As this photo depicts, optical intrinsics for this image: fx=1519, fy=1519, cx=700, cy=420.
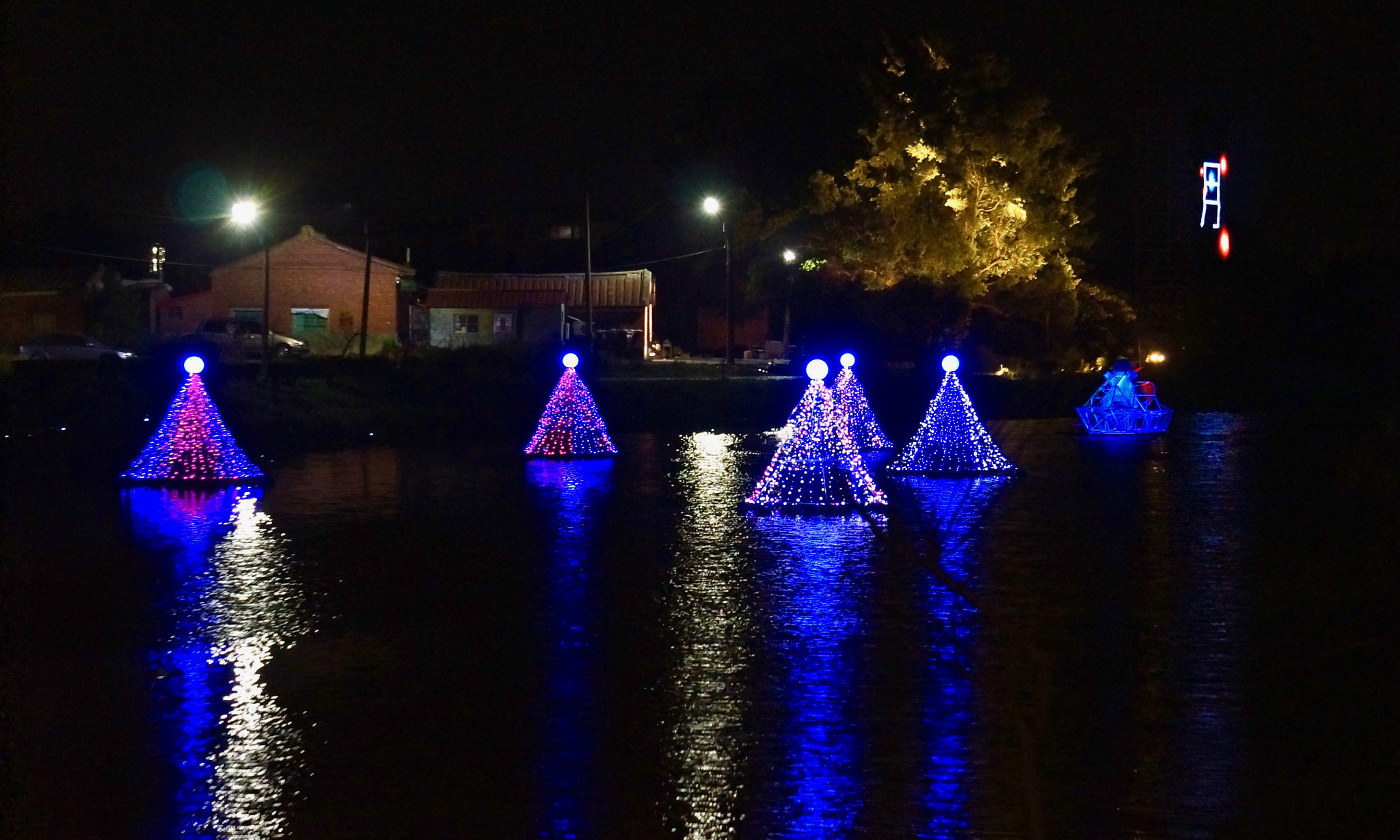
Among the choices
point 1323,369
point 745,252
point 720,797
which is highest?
point 745,252

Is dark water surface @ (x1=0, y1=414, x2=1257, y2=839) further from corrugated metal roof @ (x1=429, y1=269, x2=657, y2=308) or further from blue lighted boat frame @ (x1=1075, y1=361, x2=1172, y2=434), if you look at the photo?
corrugated metal roof @ (x1=429, y1=269, x2=657, y2=308)

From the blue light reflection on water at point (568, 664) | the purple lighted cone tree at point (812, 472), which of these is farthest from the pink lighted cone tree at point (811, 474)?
the blue light reflection on water at point (568, 664)

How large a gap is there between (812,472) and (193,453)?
752 centimetres

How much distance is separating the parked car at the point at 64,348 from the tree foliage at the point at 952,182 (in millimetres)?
22327

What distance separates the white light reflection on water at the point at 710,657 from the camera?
228 inches

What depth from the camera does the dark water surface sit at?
5.70m

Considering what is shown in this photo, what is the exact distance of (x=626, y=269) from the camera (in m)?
61.8

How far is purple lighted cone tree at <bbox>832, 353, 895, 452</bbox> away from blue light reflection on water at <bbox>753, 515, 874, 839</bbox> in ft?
24.5

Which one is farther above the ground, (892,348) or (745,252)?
(745,252)

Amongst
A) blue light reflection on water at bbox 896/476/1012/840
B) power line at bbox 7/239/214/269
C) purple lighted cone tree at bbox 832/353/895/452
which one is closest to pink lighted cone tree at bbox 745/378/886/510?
blue light reflection on water at bbox 896/476/1012/840

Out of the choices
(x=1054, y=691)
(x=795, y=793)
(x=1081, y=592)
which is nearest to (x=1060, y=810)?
(x=795, y=793)

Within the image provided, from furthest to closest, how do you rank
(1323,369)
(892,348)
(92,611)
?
1. (892,348)
2. (1323,369)
3. (92,611)

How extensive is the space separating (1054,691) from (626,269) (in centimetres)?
5506

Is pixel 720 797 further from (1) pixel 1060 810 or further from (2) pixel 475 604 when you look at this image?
(2) pixel 475 604
